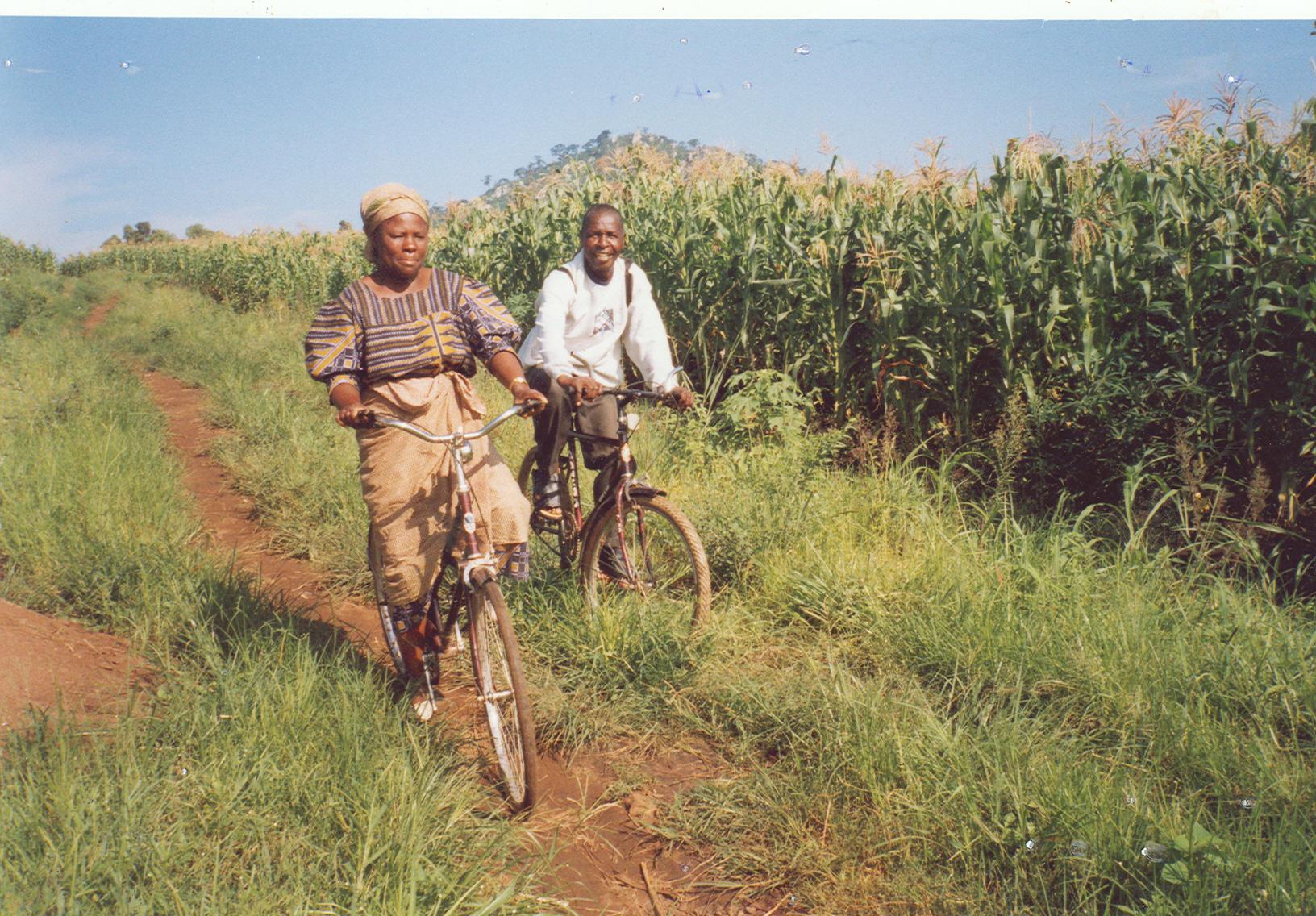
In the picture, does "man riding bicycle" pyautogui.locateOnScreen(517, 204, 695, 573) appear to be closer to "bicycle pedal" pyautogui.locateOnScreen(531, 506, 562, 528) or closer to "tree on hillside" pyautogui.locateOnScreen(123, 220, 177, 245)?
"bicycle pedal" pyautogui.locateOnScreen(531, 506, 562, 528)

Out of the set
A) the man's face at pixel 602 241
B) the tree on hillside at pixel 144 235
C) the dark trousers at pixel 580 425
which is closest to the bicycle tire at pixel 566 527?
the dark trousers at pixel 580 425

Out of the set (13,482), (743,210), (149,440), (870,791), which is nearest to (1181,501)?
(870,791)

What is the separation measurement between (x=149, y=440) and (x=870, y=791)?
6.55 m

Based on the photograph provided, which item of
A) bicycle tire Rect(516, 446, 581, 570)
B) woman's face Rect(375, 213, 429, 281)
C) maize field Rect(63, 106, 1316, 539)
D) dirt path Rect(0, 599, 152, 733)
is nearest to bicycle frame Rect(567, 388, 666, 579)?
bicycle tire Rect(516, 446, 581, 570)

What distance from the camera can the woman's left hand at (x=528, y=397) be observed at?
322cm

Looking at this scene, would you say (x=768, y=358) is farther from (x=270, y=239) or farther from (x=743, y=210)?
(x=270, y=239)

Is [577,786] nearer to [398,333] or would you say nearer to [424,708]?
[424,708]

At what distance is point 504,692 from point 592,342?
6.63ft

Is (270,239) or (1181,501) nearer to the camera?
(1181,501)

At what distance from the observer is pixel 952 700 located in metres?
3.52

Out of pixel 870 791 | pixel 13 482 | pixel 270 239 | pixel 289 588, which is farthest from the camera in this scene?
pixel 270 239

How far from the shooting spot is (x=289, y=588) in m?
5.28

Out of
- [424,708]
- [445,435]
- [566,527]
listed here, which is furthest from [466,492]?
[566,527]

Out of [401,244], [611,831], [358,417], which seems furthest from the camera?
[401,244]
